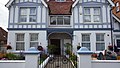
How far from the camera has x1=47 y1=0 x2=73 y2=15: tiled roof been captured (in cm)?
2252

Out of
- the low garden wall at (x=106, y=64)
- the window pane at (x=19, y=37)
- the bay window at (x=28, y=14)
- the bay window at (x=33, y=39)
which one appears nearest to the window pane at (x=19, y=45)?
the window pane at (x=19, y=37)

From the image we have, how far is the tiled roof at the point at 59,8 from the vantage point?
22522 millimetres

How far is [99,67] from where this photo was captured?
9062 mm

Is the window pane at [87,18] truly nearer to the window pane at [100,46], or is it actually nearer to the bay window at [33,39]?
the window pane at [100,46]

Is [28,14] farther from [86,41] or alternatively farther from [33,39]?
[86,41]

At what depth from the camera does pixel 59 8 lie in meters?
23.4

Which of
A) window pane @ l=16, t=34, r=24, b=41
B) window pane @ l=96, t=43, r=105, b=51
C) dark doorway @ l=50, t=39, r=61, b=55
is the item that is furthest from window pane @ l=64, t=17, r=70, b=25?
window pane @ l=16, t=34, r=24, b=41

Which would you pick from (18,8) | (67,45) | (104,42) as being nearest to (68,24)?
(67,45)

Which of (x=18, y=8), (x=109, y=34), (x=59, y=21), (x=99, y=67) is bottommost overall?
(x=99, y=67)

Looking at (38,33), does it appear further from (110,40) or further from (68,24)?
(110,40)

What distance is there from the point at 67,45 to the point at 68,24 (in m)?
3.00

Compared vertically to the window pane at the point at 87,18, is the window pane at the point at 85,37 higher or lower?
lower

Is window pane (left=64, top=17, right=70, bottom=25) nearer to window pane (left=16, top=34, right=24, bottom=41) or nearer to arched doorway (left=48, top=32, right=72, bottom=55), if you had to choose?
arched doorway (left=48, top=32, right=72, bottom=55)

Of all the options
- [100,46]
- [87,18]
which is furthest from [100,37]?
[87,18]
